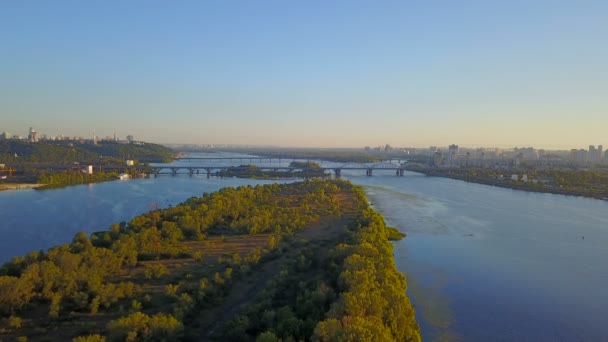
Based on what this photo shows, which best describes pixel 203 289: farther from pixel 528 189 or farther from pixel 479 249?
pixel 528 189

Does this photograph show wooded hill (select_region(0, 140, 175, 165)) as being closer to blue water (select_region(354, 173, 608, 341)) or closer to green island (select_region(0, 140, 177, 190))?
green island (select_region(0, 140, 177, 190))

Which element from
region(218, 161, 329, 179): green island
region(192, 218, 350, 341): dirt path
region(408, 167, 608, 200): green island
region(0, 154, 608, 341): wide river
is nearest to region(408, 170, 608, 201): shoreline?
region(408, 167, 608, 200): green island

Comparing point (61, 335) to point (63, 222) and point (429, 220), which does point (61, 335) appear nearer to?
point (63, 222)

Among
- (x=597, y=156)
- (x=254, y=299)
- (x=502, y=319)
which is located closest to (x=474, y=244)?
(x=502, y=319)

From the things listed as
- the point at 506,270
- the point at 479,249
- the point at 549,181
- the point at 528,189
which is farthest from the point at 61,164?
the point at 549,181

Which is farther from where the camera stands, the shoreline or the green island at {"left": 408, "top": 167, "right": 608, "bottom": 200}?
the green island at {"left": 408, "top": 167, "right": 608, "bottom": 200}
